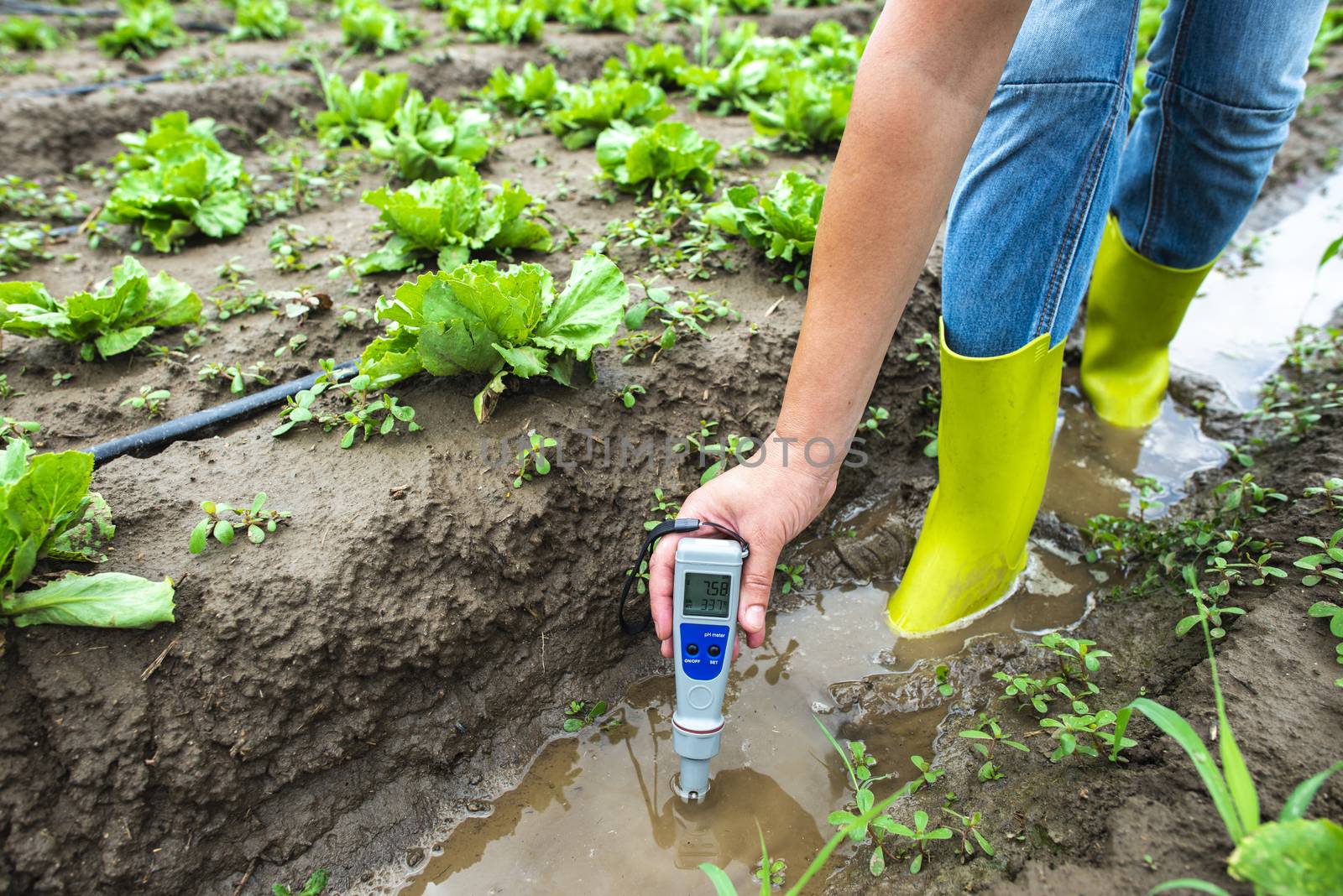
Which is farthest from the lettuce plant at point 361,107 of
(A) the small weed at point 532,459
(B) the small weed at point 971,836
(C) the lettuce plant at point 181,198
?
(B) the small weed at point 971,836

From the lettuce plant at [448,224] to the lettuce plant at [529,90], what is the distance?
5.72 ft

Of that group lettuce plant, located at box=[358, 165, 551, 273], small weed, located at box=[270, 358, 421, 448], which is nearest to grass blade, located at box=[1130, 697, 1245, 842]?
small weed, located at box=[270, 358, 421, 448]

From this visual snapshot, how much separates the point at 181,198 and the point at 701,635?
8.68 feet

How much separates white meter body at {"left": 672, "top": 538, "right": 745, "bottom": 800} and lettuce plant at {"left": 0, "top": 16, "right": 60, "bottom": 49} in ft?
21.6

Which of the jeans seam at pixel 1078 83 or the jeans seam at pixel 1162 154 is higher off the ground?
the jeans seam at pixel 1078 83

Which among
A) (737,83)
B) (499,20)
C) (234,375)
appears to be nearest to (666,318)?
(234,375)

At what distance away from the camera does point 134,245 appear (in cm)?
294

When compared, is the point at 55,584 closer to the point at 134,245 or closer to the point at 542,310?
the point at 542,310

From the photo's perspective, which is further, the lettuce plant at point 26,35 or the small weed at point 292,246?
the lettuce plant at point 26,35

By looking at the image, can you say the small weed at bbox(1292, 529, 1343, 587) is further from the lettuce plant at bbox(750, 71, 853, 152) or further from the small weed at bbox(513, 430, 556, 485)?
the lettuce plant at bbox(750, 71, 853, 152)

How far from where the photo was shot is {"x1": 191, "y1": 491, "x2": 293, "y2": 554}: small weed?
5.36 feet

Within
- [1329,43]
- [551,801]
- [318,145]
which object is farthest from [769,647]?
[1329,43]

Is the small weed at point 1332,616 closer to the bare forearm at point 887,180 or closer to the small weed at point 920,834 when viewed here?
the small weed at point 920,834

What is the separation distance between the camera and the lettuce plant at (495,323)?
5.91 feet
